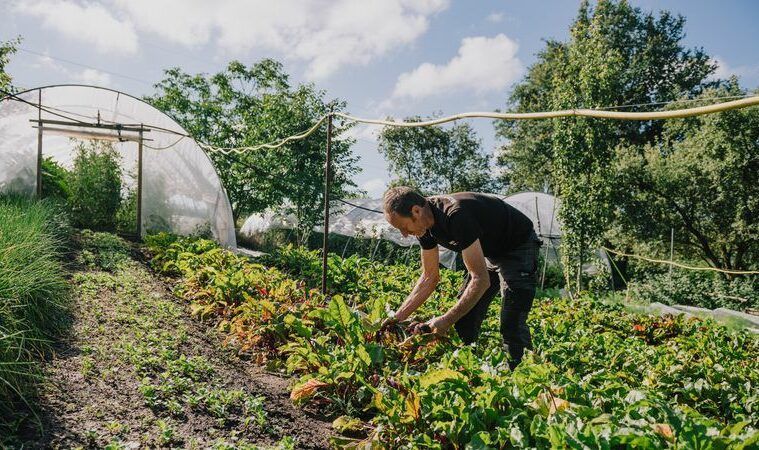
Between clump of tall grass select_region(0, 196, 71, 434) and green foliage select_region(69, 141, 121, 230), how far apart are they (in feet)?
15.9

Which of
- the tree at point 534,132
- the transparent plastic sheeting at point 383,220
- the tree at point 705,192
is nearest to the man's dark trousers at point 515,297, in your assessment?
the transparent plastic sheeting at point 383,220

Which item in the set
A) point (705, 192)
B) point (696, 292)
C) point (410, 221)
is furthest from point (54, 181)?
point (705, 192)

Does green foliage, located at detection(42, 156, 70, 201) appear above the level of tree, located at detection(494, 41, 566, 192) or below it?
below

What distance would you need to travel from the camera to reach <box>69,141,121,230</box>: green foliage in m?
10.6

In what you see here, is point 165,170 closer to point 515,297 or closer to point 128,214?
point 128,214

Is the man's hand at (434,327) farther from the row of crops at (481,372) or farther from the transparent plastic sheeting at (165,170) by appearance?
the transparent plastic sheeting at (165,170)

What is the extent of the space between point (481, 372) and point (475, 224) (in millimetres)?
987

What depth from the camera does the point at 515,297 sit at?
3.79 metres

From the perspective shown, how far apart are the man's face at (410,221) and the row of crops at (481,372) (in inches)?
25.3

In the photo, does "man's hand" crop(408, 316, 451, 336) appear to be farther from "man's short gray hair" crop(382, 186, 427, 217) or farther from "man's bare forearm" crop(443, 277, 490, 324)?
"man's short gray hair" crop(382, 186, 427, 217)

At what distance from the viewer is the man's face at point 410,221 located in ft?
11.0

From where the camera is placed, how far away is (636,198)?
18.6m

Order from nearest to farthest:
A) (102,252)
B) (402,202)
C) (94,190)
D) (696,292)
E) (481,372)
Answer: (481,372)
(402,202)
(102,252)
(94,190)
(696,292)

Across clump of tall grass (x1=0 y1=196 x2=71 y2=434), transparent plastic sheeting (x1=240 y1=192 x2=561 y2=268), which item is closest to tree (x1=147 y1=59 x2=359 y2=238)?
transparent plastic sheeting (x1=240 y1=192 x2=561 y2=268)
